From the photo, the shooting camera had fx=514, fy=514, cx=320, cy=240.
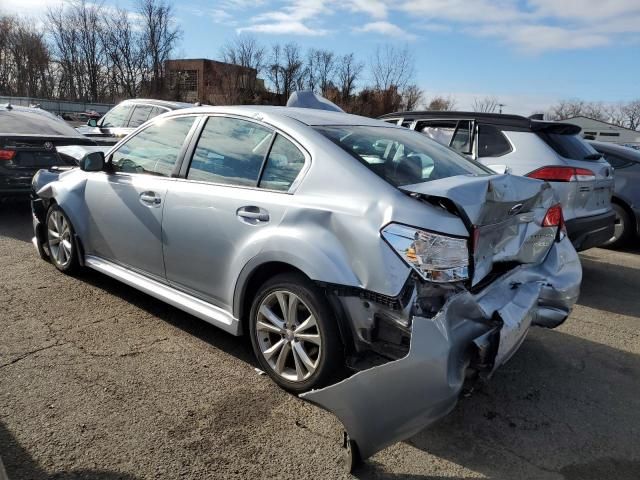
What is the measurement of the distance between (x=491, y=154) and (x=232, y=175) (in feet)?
11.7

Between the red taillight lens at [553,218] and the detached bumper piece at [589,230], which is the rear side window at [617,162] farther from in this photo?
Answer: the red taillight lens at [553,218]

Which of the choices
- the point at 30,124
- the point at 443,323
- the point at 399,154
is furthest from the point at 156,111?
the point at 443,323

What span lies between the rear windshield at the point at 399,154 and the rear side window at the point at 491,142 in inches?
85.3

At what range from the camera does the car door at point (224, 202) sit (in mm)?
3076

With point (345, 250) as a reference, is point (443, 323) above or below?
below

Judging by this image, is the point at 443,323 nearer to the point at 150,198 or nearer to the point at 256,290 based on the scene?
the point at 256,290

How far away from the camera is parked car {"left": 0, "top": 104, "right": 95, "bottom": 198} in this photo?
266 inches

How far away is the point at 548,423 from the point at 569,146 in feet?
12.2

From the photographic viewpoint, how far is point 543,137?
5566 mm

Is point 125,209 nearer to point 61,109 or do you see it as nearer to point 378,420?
point 378,420

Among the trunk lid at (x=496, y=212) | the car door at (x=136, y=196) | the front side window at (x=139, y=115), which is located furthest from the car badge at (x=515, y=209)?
the front side window at (x=139, y=115)

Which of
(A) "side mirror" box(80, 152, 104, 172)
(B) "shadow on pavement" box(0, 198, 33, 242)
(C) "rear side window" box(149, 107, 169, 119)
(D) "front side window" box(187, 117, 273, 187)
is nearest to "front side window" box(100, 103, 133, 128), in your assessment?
(C) "rear side window" box(149, 107, 169, 119)

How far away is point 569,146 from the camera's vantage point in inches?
222

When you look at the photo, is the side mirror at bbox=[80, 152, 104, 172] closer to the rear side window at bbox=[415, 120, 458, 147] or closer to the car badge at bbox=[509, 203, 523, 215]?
the car badge at bbox=[509, 203, 523, 215]
